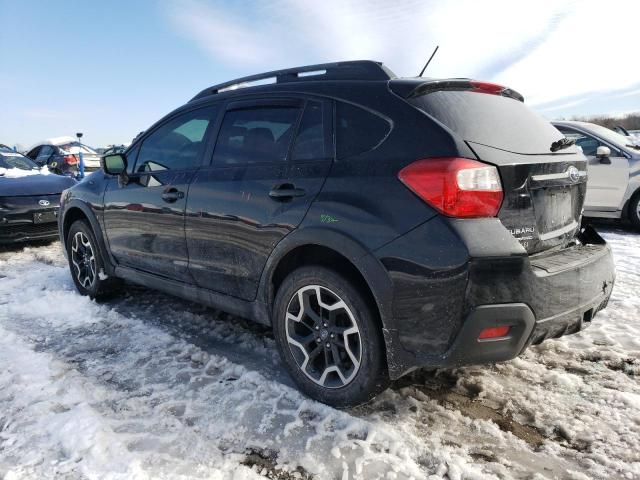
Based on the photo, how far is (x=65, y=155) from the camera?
47.8 ft

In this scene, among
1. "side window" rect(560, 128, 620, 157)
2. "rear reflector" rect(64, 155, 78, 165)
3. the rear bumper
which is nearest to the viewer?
the rear bumper

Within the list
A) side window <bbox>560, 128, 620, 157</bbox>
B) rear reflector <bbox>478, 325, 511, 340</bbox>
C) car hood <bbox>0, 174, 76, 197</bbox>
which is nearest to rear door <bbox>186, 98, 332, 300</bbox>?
rear reflector <bbox>478, 325, 511, 340</bbox>

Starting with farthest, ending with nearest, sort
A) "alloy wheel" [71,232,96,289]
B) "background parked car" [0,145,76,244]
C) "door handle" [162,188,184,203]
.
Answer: "background parked car" [0,145,76,244] < "alloy wheel" [71,232,96,289] < "door handle" [162,188,184,203]

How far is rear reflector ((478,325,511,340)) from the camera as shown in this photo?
2098mm

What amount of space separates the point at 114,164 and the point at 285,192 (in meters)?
2.17

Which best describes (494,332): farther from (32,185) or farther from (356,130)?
(32,185)

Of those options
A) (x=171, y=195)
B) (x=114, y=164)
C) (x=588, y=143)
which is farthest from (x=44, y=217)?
(x=588, y=143)

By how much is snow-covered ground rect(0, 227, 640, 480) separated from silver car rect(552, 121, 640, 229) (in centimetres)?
434

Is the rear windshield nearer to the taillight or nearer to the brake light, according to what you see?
the taillight

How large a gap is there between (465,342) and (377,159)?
955mm

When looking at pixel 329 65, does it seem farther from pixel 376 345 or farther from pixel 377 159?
pixel 376 345

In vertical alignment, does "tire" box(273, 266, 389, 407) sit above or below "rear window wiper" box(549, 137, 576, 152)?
below

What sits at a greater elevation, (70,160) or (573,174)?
(70,160)

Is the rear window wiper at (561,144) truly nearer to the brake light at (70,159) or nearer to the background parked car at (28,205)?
the background parked car at (28,205)
